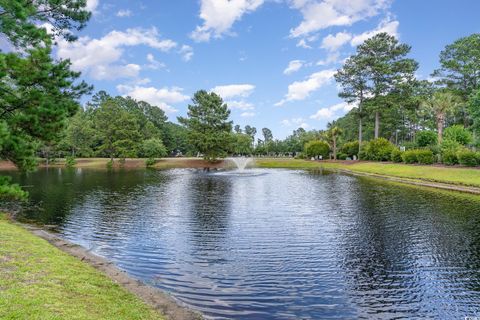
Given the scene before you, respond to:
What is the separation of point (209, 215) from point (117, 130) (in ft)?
225

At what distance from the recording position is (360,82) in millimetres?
71438

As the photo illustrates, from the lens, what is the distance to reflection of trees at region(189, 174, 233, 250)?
15156 millimetres

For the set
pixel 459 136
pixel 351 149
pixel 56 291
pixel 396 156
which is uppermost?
pixel 459 136

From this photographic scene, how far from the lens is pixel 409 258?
12250 millimetres

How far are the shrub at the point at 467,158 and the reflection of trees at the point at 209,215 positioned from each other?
30365mm

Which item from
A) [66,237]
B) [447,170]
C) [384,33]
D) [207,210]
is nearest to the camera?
[66,237]

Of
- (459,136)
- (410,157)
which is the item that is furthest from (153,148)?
(459,136)

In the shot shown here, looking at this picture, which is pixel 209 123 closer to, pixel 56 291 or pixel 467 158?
pixel 467 158

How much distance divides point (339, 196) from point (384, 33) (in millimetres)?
54996

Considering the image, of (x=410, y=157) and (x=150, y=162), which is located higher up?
(x=410, y=157)

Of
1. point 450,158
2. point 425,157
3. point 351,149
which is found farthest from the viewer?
point 351,149

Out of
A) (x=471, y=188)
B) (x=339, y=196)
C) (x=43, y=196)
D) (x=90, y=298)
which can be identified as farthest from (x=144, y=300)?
(x=471, y=188)

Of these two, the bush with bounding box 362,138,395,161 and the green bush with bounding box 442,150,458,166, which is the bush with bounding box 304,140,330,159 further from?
the green bush with bounding box 442,150,458,166

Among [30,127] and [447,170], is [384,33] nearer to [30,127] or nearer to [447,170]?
[447,170]
